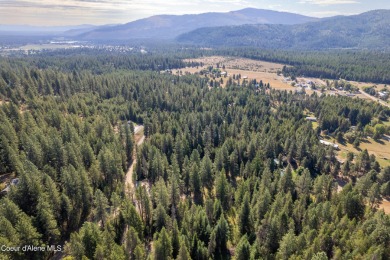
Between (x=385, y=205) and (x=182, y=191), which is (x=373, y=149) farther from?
Result: (x=182, y=191)

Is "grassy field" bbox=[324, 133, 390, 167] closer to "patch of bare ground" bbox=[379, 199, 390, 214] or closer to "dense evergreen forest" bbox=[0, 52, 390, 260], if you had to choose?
"dense evergreen forest" bbox=[0, 52, 390, 260]


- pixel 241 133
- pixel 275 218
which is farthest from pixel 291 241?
pixel 241 133

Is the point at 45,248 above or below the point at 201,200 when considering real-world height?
above

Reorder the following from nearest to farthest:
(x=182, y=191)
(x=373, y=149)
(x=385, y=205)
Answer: (x=385, y=205) < (x=182, y=191) < (x=373, y=149)

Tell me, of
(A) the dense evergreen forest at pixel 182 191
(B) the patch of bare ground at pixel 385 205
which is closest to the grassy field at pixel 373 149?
(A) the dense evergreen forest at pixel 182 191

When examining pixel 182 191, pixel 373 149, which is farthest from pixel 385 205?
pixel 182 191

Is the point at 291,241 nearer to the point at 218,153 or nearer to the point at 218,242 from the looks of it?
the point at 218,242

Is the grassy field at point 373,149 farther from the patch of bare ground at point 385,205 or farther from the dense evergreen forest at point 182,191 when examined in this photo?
the patch of bare ground at point 385,205

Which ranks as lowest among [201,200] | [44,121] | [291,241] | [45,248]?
[201,200]
